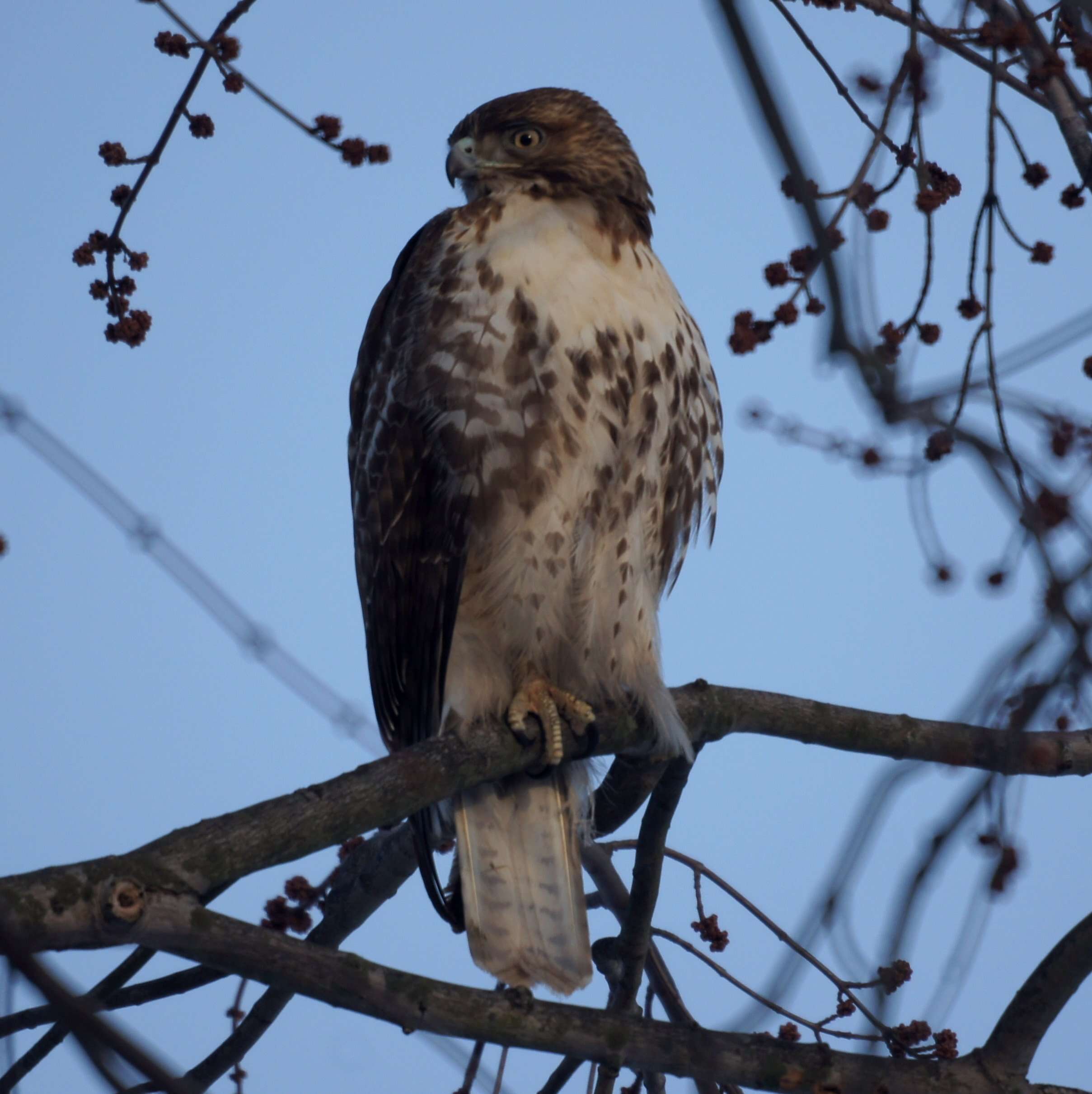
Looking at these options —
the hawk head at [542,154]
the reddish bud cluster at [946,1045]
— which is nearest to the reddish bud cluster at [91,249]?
the hawk head at [542,154]

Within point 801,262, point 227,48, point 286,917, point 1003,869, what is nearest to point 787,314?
→ point 801,262

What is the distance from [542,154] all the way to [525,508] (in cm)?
123

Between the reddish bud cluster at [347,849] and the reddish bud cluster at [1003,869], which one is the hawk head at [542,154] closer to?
the reddish bud cluster at [347,849]

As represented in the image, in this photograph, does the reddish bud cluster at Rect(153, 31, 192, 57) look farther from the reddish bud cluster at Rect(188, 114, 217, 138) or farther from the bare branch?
the bare branch

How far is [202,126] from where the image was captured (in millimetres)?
3021

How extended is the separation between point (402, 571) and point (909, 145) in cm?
187

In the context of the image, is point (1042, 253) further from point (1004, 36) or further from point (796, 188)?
point (796, 188)

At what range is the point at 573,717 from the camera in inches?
152

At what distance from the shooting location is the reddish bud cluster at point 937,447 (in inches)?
73.0

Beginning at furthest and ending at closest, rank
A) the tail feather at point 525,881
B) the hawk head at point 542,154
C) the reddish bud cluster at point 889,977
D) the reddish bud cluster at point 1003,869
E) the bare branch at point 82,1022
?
the hawk head at point 542,154
the tail feather at point 525,881
the reddish bud cluster at point 1003,869
the reddish bud cluster at point 889,977
the bare branch at point 82,1022

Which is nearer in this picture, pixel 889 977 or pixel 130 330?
pixel 889 977

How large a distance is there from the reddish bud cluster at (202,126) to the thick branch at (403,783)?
136 cm

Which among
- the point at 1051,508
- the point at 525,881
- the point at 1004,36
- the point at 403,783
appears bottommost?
the point at 1051,508

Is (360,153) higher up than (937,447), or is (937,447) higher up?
(360,153)
